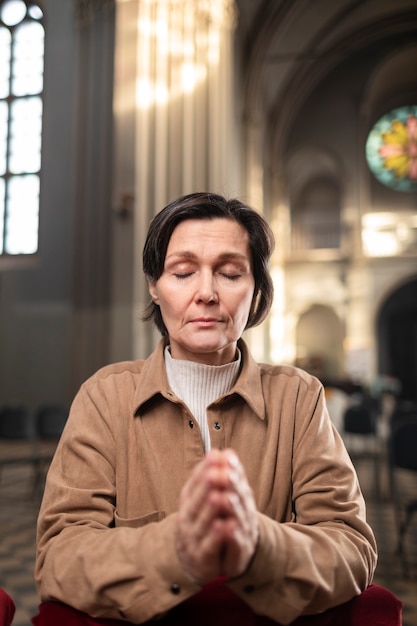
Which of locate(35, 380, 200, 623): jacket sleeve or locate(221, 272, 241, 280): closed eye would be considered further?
locate(221, 272, 241, 280): closed eye

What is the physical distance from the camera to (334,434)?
5.15 ft

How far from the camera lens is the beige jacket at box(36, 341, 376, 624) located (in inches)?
45.1

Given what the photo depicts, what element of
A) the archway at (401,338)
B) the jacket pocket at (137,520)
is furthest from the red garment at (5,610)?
the archway at (401,338)

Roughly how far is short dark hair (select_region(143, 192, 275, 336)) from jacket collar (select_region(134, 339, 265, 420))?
0.90 feet

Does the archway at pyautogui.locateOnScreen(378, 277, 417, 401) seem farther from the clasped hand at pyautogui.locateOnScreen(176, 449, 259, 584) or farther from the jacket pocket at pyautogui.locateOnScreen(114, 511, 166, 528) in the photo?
the clasped hand at pyautogui.locateOnScreen(176, 449, 259, 584)

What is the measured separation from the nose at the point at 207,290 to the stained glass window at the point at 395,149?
19.7m

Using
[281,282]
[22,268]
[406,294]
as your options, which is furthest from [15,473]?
[406,294]

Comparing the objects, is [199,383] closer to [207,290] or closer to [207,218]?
[207,290]

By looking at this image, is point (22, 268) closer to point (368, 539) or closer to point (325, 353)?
point (368, 539)

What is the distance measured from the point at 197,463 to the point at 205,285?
472 millimetres

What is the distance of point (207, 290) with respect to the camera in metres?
1.50

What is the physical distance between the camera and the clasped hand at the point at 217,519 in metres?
0.98

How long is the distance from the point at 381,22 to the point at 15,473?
16.6 m

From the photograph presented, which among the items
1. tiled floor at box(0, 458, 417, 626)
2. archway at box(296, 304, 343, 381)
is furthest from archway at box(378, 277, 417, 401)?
tiled floor at box(0, 458, 417, 626)
